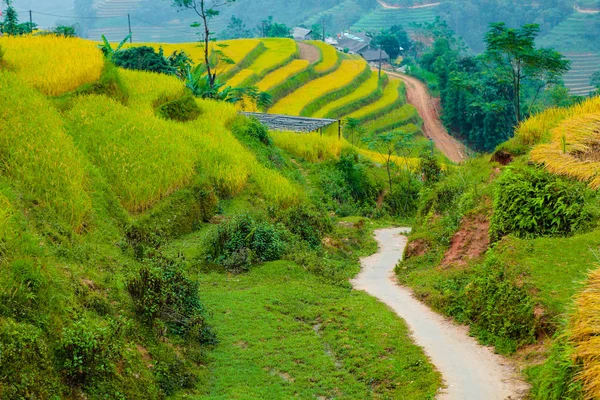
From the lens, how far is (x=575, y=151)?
10.3m

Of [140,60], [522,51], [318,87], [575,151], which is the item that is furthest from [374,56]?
[575,151]

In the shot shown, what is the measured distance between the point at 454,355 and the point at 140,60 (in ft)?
50.9

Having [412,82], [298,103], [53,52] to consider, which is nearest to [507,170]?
[53,52]

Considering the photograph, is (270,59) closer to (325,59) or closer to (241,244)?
(325,59)

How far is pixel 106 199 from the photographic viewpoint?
36.5 feet

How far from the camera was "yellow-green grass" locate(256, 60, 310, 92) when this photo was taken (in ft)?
152

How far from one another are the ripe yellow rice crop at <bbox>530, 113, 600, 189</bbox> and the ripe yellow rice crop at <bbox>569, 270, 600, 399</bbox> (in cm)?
346

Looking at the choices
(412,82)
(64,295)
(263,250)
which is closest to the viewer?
(64,295)

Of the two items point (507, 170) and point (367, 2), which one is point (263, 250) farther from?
point (367, 2)

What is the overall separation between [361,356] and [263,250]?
431 cm

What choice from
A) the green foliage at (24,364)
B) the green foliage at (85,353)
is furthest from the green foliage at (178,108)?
the green foliage at (24,364)

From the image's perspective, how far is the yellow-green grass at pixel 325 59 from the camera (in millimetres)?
54531

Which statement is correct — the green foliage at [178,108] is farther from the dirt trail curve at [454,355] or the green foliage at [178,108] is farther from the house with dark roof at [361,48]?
the house with dark roof at [361,48]

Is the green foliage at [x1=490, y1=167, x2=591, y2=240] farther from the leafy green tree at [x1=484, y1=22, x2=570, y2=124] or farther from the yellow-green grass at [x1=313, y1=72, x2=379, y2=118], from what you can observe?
the yellow-green grass at [x1=313, y1=72, x2=379, y2=118]
